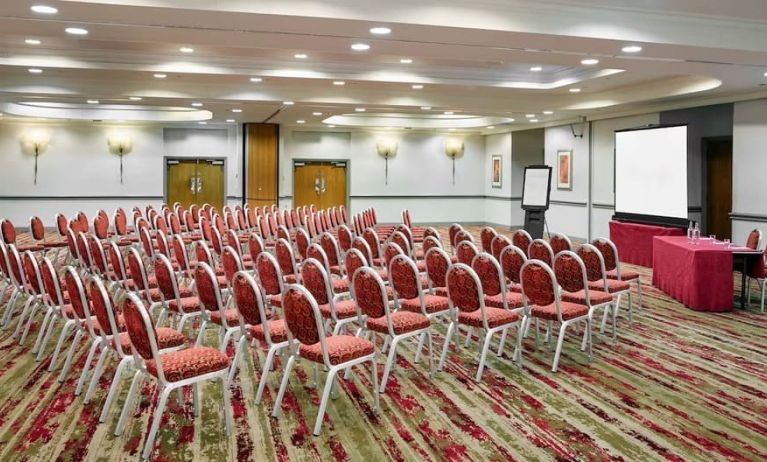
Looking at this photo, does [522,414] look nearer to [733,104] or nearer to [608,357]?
[608,357]

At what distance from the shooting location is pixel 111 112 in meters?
16.0

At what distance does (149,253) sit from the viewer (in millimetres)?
8219

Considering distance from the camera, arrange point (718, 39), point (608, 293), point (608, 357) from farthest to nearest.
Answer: point (718, 39), point (608, 293), point (608, 357)

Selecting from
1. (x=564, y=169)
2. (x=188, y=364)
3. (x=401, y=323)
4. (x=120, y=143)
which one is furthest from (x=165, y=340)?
(x=120, y=143)

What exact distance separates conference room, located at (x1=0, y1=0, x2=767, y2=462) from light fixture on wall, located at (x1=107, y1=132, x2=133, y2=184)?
2.83 metres

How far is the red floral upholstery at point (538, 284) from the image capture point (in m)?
5.15

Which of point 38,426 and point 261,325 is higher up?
point 261,325

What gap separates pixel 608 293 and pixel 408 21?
9.87 feet

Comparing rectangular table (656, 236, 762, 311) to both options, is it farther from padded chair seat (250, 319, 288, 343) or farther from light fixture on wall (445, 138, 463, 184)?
light fixture on wall (445, 138, 463, 184)

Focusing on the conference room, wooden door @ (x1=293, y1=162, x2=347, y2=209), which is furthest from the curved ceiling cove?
wooden door @ (x1=293, y1=162, x2=347, y2=209)

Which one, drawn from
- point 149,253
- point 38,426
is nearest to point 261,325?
point 38,426

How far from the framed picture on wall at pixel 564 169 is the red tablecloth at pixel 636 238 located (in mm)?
3320

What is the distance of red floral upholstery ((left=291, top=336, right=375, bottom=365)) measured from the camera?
404 centimetres

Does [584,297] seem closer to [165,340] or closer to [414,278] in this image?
[414,278]
